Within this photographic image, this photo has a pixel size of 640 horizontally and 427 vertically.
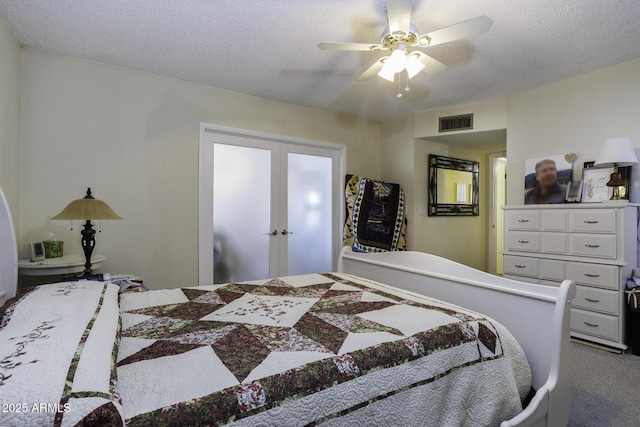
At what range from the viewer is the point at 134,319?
1365mm

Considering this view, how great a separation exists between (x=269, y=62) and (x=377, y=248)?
2.43m

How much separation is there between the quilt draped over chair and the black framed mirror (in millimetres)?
555

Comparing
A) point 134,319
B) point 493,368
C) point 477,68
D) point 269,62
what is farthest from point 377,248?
point 134,319

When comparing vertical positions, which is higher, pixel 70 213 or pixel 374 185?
pixel 374 185

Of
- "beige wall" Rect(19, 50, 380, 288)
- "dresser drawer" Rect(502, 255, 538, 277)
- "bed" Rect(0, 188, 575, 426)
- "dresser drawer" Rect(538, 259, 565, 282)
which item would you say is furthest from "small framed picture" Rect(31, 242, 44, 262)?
"dresser drawer" Rect(538, 259, 565, 282)

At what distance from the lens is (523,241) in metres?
3.16

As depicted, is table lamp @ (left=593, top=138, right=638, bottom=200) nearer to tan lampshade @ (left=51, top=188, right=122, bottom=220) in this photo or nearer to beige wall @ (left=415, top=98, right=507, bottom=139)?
beige wall @ (left=415, top=98, right=507, bottom=139)

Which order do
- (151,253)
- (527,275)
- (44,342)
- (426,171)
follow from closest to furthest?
(44,342), (151,253), (527,275), (426,171)

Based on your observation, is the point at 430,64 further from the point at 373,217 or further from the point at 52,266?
the point at 52,266

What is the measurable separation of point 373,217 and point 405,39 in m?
2.37

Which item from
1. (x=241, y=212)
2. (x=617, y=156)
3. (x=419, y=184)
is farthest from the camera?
(x=419, y=184)

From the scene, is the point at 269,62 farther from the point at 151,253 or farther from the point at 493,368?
the point at 493,368

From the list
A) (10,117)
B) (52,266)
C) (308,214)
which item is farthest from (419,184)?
(10,117)

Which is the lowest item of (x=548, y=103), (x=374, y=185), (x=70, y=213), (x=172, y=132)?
(x=70, y=213)
